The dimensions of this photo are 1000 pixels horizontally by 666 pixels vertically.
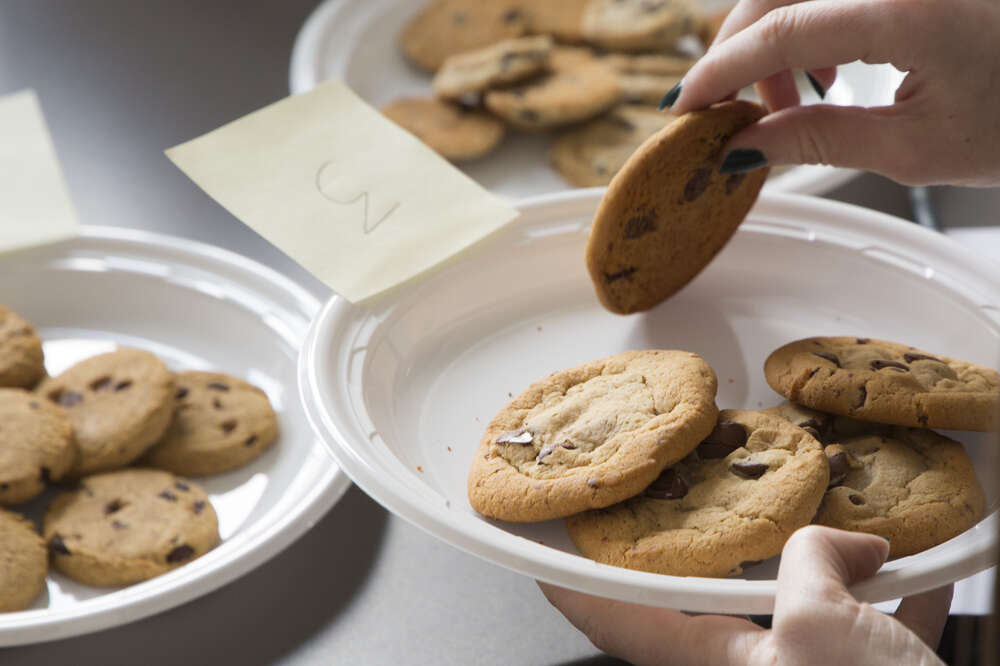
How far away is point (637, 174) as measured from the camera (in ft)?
2.74

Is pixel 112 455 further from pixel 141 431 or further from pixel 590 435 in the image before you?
pixel 590 435

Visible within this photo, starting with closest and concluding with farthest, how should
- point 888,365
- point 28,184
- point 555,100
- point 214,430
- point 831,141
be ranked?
1. point 888,365
2. point 831,141
3. point 214,430
4. point 28,184
5. point 555,100

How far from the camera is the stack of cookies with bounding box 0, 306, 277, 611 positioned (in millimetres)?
878

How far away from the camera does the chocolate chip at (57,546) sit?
88cm

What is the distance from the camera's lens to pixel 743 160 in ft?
2.85

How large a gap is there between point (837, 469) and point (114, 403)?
74 cm

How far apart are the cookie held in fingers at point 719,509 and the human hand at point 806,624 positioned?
48 millimetres

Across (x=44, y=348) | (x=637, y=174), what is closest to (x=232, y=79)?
(x=44, y=348)

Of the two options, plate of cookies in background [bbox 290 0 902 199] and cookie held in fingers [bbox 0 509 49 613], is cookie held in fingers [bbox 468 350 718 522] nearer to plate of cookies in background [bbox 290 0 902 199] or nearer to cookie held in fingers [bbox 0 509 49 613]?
cookie held in fingers [bbox 0 509 49 613]

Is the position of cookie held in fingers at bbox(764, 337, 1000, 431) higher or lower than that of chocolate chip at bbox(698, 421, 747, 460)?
higher

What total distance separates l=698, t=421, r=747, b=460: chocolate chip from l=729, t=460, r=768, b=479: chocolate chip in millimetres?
19

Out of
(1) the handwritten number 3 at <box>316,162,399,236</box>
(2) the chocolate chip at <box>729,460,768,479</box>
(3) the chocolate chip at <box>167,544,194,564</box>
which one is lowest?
(3) the chocolate chip at <box>167,544,194,564</box>

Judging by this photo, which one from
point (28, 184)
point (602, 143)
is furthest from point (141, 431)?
point (602, 143)

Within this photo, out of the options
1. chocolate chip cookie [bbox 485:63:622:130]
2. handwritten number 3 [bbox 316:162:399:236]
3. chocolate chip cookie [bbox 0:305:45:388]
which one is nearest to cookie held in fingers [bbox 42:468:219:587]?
chocolate chip cookie [bbox 0:305:45:388]
